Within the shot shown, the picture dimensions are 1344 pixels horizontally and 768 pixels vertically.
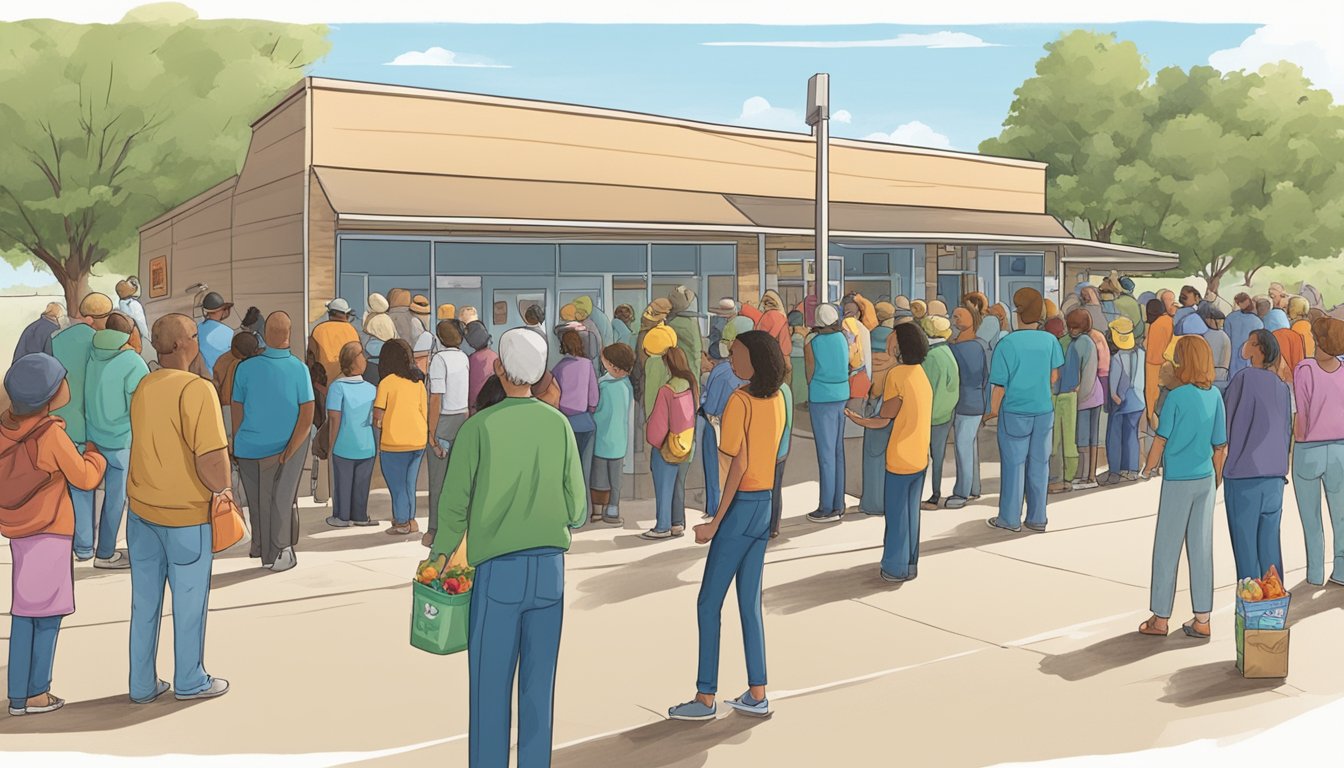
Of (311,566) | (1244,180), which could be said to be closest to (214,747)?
(311,566)

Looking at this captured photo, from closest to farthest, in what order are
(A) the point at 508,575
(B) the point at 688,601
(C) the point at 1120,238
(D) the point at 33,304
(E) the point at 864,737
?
(A) the point at 508,575 < (E) the point at 864,737 < (B) the point at 688,601 < (C) the point at 1120,238 < (D) the point at 33,304

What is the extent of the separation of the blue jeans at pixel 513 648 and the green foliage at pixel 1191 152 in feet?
154

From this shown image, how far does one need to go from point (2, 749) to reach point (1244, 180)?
4985 cm

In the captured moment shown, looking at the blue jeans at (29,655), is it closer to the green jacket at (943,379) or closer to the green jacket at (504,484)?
the green jacket at (504,484)

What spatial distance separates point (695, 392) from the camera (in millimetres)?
9242

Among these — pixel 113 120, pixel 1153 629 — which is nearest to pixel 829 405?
pixel 1153 629

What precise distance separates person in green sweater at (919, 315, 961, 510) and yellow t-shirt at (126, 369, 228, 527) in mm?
6001

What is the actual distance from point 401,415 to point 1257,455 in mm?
6140

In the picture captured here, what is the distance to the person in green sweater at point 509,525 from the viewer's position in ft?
14.1

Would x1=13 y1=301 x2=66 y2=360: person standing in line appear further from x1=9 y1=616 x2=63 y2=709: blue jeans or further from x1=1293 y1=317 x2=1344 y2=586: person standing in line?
x1=1293 y1=317 x2=1344 y2=586: person standing in line

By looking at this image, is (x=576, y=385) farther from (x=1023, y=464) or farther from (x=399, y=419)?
(x=1023, y=464)

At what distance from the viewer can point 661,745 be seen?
523 centimetres

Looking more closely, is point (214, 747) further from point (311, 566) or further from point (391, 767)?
point (311, 566)

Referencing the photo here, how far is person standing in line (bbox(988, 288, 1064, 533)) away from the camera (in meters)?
9.66
